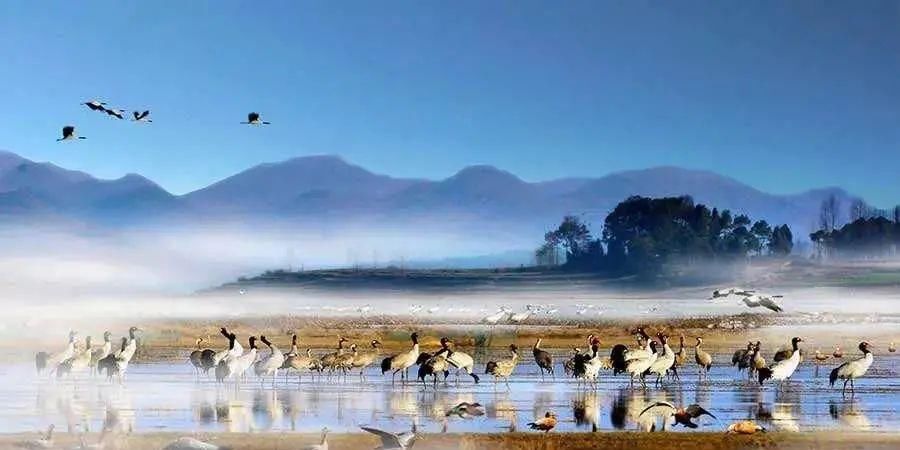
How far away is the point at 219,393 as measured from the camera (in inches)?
1201

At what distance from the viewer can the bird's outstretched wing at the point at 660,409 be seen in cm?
2572

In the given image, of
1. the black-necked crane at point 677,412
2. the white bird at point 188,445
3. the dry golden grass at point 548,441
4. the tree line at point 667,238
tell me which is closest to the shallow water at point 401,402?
the black-necked crane at point 677,412

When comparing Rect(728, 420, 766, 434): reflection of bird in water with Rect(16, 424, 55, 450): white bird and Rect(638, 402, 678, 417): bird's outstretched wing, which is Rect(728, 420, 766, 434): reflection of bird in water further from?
Rect(16, 424, 55, 450): white bird

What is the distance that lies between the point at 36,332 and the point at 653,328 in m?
25.9

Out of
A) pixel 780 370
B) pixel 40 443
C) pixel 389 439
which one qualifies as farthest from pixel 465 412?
pixel 780 370

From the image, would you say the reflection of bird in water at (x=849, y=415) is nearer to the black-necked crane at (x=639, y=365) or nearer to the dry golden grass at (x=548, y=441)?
the dry golden grass at (x=548, y=441)

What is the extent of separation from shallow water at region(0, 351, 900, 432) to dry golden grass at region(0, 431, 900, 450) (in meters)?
1.04

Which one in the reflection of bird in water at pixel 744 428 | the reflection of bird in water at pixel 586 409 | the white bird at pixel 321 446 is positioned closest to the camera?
the white bird at pixel 321 446

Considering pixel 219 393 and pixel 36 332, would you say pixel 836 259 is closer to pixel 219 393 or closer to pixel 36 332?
pixel 36 332

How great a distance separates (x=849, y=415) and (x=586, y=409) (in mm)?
4574

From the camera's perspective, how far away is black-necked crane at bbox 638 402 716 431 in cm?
2375

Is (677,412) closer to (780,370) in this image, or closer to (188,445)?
(780,370)

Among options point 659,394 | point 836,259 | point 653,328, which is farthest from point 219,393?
point 836,259

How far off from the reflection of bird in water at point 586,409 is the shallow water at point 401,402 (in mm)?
21
